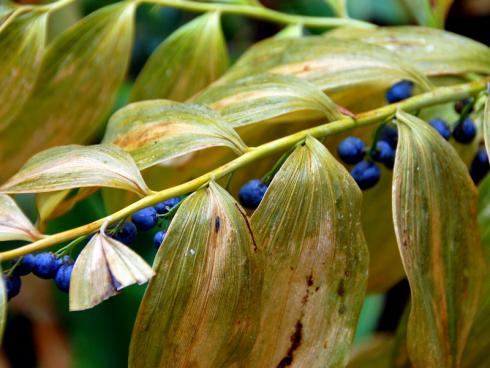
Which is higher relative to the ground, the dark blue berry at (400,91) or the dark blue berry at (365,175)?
the dark blue berry at (400,91)

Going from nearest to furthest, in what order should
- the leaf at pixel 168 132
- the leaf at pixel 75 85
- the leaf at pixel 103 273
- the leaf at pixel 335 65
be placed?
the leaf at pixel 103 273 < the leaf at pixel 168 132 < the leaf at pixel 335 65 < the leaf at pixel 75 85

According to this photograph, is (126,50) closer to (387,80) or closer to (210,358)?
(387,80)

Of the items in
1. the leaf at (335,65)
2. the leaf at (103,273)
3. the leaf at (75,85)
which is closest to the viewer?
Answer: the leaf at (103,273)

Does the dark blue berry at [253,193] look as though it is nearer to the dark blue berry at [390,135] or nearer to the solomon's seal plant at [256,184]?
the solomon's seal plant at [256,184]

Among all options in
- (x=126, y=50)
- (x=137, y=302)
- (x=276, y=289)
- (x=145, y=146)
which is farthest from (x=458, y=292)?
(x=137, y=302)

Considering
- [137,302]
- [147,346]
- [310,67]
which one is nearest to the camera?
[147,346]

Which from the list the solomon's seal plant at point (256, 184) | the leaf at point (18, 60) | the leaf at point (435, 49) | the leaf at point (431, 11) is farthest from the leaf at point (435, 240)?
the leaf at point (18, 60)

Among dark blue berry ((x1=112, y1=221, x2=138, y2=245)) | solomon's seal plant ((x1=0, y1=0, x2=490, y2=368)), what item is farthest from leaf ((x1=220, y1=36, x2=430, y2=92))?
dark blue berry ((x1=112, y1=221, x2=138, y2=245))
